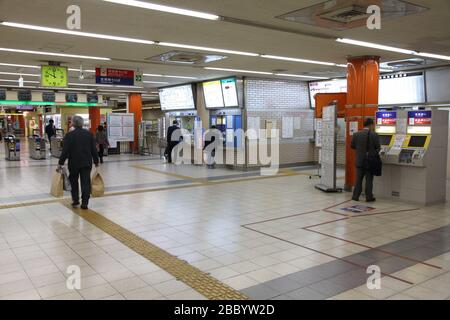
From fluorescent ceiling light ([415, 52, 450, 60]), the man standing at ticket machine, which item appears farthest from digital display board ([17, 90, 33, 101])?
fluorescent ceiling light ([415, 52, 450, 60])

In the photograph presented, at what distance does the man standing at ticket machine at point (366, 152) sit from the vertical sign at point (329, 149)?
2.55 feet

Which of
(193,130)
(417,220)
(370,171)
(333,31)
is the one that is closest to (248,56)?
(333,31)

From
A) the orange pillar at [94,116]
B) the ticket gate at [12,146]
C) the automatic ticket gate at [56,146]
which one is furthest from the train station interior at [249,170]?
the orange pillar at [94,116]

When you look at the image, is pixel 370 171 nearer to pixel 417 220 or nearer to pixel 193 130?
pixel 417 220

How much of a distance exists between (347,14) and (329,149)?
12.3ft

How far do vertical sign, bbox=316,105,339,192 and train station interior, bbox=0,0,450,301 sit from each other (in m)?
0.04

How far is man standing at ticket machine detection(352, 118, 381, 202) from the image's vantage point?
24.4 ft

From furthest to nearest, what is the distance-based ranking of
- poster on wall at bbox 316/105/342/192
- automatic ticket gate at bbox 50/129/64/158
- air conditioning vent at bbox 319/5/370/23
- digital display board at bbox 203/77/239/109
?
automatic ticket gate at bbox 50/129/64/158 → digital display board at bbox 203/77/239/109 → poster on wall at bbox 316/105/342/192 → air conditioning vent at bbox 319/5/370/23

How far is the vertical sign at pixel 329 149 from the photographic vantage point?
8414mm

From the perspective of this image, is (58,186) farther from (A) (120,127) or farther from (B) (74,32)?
(A) (120,127)

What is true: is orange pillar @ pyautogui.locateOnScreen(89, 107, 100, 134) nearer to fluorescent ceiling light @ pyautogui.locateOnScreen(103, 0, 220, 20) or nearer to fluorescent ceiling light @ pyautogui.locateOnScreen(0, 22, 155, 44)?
fluorescent ceiling light @ pyautogui.locateOnScreen(0, 22, 155, 44)

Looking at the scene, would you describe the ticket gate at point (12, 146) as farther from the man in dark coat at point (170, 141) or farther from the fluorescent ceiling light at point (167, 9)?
the fluorescent ceiling light at point (167, 9)

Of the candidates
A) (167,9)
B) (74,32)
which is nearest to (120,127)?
(74,32)
